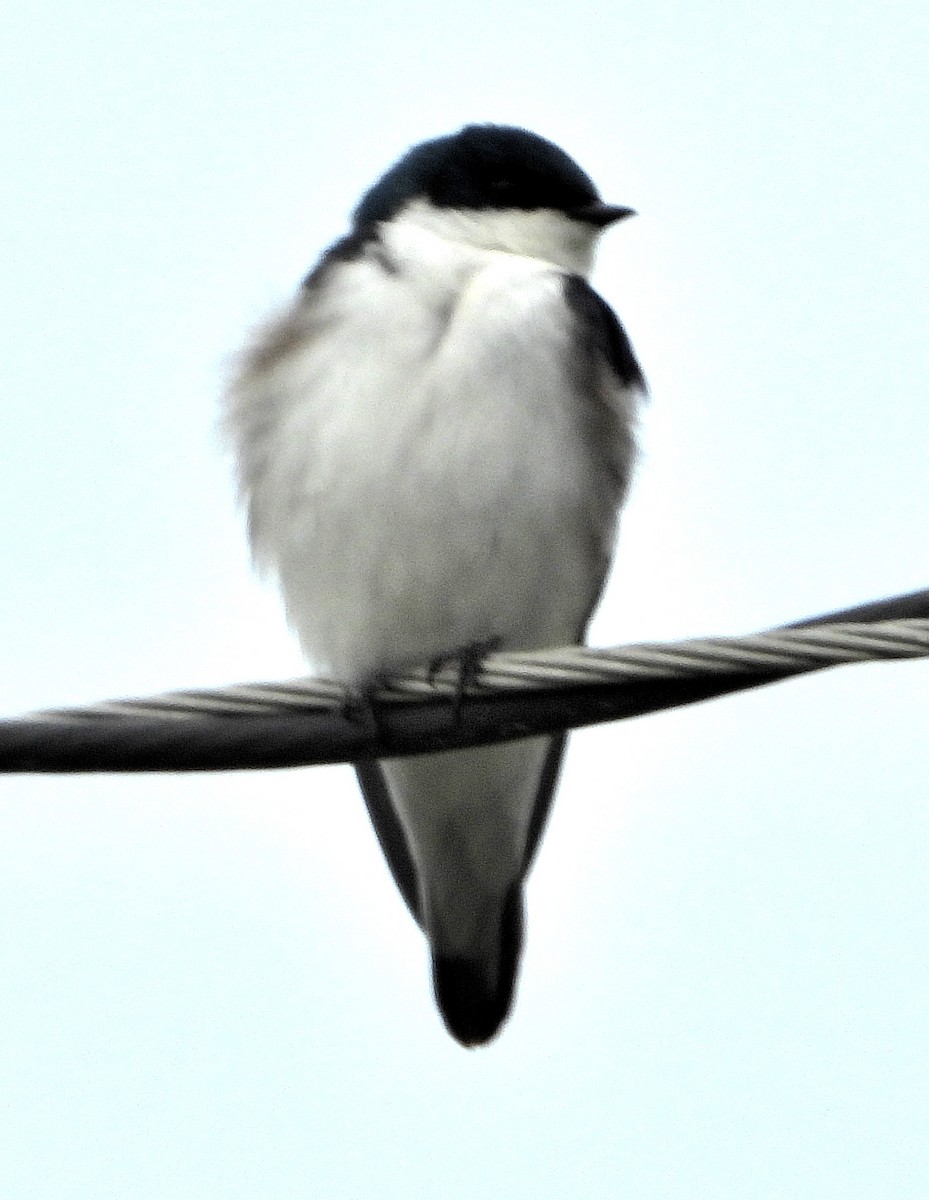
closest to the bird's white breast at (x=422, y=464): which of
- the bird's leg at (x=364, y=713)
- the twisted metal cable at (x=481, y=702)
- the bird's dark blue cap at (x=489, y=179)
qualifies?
the bird's dark blue cap at (x=489, y=179)

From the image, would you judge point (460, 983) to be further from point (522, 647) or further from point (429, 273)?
point (429, 273)

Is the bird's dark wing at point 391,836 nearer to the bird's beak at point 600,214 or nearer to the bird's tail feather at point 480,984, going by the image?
the bird's tail feather at point 480,984

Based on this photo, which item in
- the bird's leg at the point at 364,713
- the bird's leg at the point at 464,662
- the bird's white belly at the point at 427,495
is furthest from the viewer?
the bird's white belly at the point at 427,495

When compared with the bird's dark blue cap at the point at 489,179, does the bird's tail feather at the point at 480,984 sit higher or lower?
lower

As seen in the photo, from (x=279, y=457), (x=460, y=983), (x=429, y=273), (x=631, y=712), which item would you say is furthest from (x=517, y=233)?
(x=631, y=712)

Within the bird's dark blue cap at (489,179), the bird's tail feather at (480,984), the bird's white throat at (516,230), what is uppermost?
the bird's dark blue cap at (489,179)

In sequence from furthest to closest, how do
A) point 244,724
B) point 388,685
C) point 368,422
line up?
point 368,422
point 388,685
point 244,724

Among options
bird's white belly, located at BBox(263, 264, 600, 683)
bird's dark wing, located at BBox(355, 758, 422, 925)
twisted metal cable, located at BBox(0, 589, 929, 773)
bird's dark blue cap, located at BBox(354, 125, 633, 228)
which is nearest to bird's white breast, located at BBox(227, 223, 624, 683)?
bird's white belly, located at BBox(263, 264, 600, 683)
